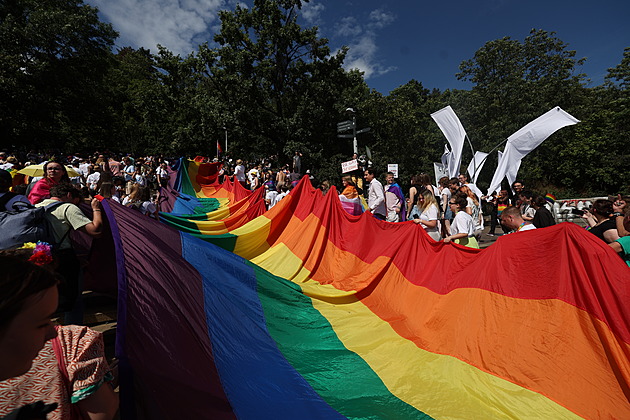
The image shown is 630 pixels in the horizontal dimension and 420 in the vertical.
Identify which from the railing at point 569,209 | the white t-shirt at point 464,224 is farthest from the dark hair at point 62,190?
the railing at point 569,209

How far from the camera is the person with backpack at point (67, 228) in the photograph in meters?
2.99

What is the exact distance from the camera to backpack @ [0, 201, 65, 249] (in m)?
2.62

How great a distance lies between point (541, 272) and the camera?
9.59 ft

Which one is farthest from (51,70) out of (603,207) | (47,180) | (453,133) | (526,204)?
(603,207)

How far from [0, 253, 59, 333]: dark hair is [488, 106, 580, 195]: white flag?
1184 centimetres

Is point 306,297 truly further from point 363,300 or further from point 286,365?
point 286,365

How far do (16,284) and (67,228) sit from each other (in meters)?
2.54

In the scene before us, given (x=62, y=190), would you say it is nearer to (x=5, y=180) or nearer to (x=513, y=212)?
(x=5, y=180)

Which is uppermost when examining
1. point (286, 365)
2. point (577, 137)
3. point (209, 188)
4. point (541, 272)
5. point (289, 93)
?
point (289, 93)

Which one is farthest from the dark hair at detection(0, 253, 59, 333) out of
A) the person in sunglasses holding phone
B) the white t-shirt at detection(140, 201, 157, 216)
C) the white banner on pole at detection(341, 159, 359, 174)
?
the white banner on pole at detection(341, 159, 359, 174)

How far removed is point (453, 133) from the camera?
12945 millimetres

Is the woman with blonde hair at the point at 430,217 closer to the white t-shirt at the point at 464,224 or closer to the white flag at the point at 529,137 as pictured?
the white t-shirt at the point at 464,224

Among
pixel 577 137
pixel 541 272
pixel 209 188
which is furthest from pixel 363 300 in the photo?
pixel 577 137

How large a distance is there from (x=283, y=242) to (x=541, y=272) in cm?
451
